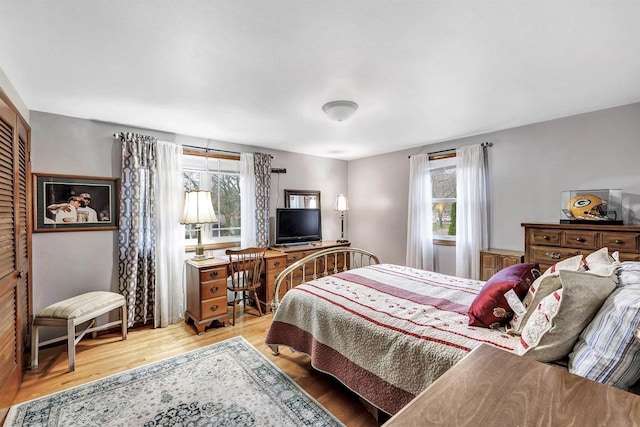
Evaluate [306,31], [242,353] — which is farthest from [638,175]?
[242,353]

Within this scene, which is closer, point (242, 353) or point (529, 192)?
point (242, 353)

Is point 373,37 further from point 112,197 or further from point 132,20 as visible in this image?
point 112,197

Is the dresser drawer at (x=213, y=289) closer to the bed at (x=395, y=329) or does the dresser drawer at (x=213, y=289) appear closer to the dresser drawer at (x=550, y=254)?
the bed at (x=395, y=329)

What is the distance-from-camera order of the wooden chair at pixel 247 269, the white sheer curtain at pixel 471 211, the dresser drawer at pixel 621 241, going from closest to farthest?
the dresser drawer at pixel 621 241 < the wooden chair at pixel 247 269 < the white sheer curtain at pixel 471 211

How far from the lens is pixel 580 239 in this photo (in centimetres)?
264

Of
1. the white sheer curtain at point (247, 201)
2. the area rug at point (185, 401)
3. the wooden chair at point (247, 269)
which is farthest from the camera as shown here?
the white sheer curtain at point (247, 201)

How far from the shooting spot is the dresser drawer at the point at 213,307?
3.23 m

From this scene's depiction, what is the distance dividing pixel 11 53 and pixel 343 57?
2084 mm

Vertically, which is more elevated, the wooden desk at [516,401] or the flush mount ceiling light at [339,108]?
the flush mount ceiling light at [339,108]

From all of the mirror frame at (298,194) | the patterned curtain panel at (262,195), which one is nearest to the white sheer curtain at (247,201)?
the patterned curtain panel at (262,195)

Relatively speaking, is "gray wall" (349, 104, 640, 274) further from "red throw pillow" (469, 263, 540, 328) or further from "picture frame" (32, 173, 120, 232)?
"picture frame" (32, 173, 120, 232)

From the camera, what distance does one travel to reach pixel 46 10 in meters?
1.43

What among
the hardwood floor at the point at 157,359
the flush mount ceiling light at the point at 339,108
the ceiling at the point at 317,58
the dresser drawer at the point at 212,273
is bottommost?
the hardwood floor at the point at 157,359

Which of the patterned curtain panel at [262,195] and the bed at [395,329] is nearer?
the bed at [395,329]
